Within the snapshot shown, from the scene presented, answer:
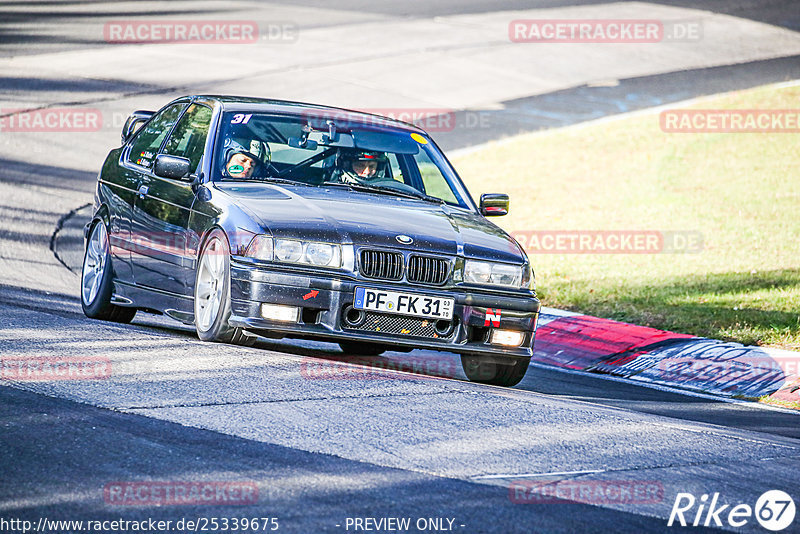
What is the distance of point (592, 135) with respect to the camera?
23.2 metres

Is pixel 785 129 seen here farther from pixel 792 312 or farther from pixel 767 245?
pixel 792 312

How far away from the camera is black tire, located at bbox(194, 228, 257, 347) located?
7.60 meters

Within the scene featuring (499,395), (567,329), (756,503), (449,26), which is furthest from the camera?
(449,26)

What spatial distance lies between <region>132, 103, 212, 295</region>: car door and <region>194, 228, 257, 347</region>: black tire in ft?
0.62

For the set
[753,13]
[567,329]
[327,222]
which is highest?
[753,13]

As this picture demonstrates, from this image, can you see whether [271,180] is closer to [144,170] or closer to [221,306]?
[221,306]

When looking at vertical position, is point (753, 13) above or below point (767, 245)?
above

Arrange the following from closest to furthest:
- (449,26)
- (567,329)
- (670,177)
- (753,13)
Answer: (567,329) → (670,177) → (449,26) → (753,13)

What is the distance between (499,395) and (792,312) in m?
5.19

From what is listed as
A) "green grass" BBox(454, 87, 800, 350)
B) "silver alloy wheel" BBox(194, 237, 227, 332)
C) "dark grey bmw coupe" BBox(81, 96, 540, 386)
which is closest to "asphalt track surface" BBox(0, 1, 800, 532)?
"silver alloy wheel" BBox(194, 237, 227, 332)

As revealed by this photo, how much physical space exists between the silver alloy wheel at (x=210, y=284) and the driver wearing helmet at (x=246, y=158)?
75 centimetres

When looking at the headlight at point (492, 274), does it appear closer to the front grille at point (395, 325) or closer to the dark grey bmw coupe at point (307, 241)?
the dark grey bmw coupe at point (307, 241)

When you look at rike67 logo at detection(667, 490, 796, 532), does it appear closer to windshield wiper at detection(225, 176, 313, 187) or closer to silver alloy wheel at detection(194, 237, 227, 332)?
silver alloy wheel at detection(194, 237, 227, 332)

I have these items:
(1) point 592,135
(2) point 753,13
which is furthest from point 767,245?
(2) point 753,13
